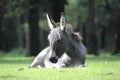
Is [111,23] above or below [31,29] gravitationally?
below

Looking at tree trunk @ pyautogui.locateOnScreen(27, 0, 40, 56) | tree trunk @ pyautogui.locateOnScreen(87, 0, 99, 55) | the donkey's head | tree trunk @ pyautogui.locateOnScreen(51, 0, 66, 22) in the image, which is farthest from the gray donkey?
tree trunk @ pyautogui.locateOnScreen(87, 0, 99, 55)

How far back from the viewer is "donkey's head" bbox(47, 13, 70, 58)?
1739 centimetres

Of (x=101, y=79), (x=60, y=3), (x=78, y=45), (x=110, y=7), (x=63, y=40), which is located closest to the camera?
(x=101, y=79)

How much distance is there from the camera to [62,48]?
17.8 meters

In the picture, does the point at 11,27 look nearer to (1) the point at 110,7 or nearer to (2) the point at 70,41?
(1) the point at 110,7

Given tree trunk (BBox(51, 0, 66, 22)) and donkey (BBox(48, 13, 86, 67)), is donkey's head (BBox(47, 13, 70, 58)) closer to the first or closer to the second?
donkey (BBox(48, 13, 86, 67))

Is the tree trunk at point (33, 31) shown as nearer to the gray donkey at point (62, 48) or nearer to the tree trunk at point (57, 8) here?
the tree trunk at point (57, 8)

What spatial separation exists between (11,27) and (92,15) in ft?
124

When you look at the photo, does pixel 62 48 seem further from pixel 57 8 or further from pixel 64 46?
pixel 57 8

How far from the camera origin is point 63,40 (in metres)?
17.9

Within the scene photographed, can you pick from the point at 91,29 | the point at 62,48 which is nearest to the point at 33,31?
the point at 91,29

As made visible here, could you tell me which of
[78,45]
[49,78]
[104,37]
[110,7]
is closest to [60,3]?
[110,7]

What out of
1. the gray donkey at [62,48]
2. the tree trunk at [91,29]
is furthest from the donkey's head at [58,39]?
the tree trunk at [91,29]

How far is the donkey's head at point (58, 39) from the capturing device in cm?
1739
